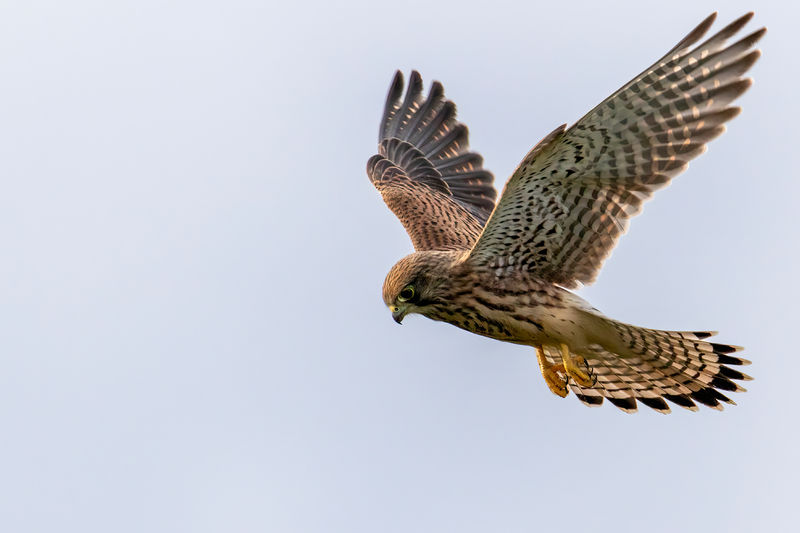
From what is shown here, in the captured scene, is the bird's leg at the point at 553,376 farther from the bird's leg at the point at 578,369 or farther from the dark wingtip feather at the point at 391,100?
the dark wingtip feather at the point at 391,100

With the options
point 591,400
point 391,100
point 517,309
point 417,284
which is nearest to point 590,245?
point 517,309

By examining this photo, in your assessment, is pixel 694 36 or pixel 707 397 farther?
pixel 707 397

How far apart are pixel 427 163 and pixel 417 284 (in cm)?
356

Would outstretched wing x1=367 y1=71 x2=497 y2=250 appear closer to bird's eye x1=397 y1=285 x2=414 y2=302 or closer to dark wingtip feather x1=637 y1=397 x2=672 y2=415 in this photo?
bird's eye x1=397 y1=285 x2=414 y2=302

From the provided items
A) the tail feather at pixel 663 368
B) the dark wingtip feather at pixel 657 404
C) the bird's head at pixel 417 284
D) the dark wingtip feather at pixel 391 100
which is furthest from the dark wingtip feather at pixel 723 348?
the dark wingtip feather at pixel 391 100

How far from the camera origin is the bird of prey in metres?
7.89

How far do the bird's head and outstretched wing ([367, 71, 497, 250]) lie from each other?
1.83 metres

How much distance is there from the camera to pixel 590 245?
8.72m

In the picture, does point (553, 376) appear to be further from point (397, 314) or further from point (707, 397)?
point (397, 314)

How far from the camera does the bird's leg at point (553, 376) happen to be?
9.51m

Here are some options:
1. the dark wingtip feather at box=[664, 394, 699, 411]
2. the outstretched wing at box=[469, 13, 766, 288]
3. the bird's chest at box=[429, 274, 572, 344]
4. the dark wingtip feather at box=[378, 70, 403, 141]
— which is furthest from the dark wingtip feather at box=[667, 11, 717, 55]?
the dark wingtip feather at box=[378, 70, 403, 141]

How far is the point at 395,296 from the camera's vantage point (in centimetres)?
897

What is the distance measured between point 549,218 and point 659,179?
0.82 metres

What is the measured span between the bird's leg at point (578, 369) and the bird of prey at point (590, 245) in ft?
0.05
